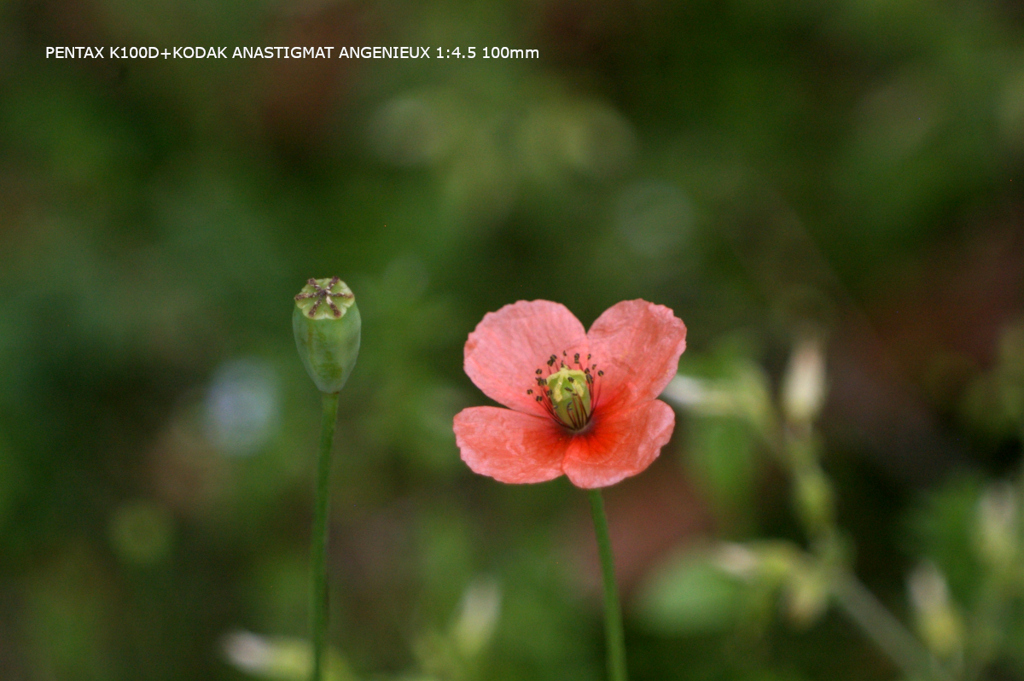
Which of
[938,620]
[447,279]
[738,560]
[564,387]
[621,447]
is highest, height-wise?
[447,279]

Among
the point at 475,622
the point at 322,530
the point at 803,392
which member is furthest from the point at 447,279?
the point at 322,530

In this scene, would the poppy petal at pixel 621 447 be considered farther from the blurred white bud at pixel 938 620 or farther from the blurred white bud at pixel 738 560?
the blurred white bud at pixel 938 620

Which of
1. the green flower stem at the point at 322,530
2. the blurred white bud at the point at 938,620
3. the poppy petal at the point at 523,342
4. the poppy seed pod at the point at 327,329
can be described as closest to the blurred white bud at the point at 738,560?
the blurred white bud at the point at 938,620

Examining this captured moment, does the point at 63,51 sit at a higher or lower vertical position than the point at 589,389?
higher

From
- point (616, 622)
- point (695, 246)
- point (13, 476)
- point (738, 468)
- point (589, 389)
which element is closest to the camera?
point (616, 622)

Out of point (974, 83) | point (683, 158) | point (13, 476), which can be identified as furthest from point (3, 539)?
point (974, 83)

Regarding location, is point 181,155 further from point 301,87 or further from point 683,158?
point 683,158

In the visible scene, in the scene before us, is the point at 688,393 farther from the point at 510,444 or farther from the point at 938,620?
the point at 938,620
